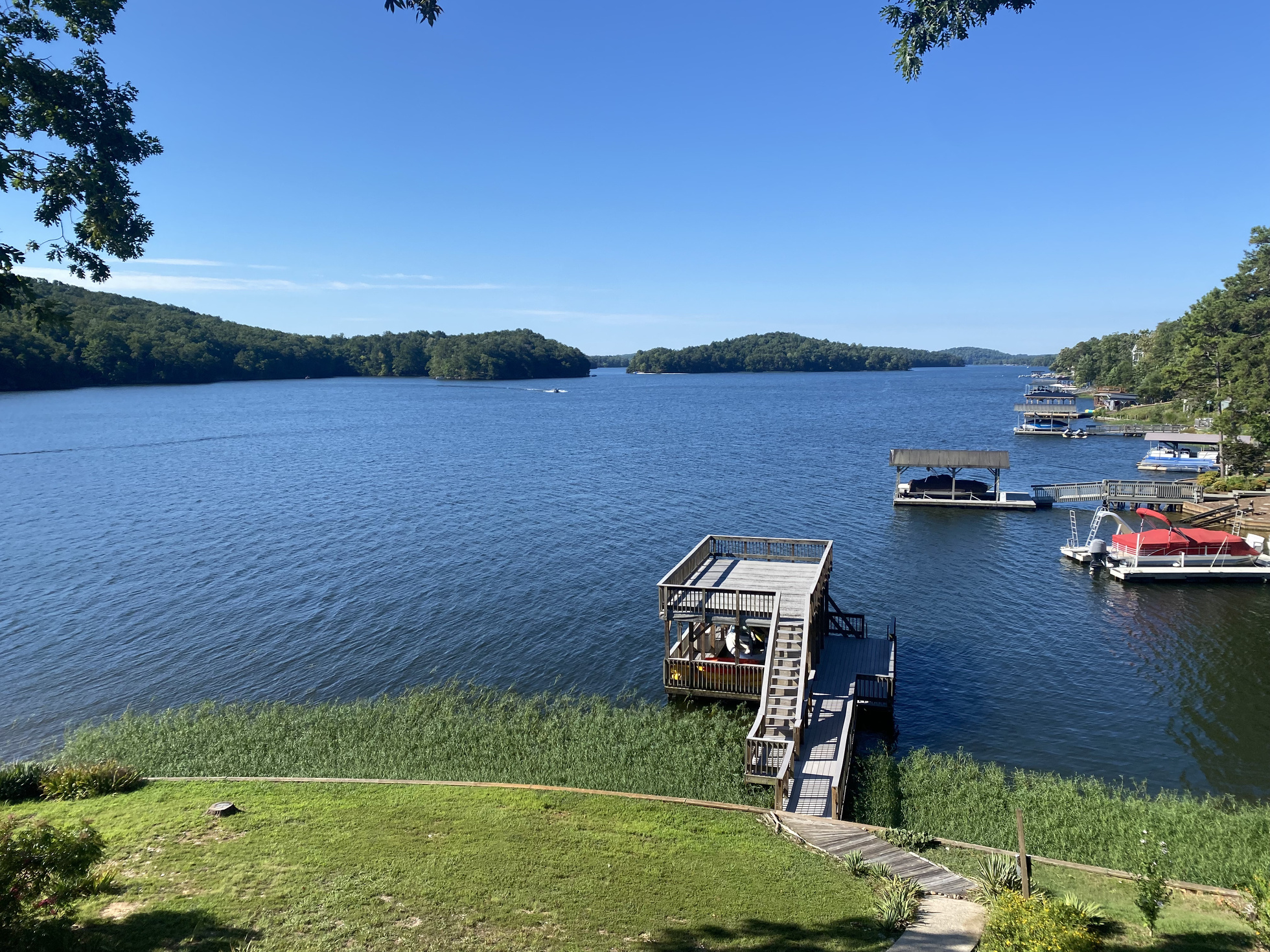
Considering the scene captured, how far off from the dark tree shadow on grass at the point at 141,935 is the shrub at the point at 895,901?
833 cm

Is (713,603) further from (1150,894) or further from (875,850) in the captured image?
(1150,894)

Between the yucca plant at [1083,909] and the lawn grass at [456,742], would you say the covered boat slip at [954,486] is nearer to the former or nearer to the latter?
the lawn grass at [456,742]

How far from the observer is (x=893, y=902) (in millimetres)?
10164

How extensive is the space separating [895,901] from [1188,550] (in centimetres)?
3162

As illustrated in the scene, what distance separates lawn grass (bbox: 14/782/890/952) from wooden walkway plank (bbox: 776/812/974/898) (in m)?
0.46

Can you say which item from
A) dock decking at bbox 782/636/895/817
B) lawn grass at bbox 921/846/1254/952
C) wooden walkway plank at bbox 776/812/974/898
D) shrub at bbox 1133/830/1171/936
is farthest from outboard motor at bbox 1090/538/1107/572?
wooden walkway plank at bbox 776/812/974/898

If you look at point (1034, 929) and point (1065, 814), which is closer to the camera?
point (1034, 929)

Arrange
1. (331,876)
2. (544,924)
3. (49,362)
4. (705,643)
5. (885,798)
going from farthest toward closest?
(49,362) < (705,643) < (885,798) < (331,876) < (544,924)

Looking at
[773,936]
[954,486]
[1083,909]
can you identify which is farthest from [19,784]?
[954,486]

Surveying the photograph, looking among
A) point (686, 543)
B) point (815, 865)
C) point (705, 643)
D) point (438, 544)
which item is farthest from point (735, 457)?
point (815, 865)

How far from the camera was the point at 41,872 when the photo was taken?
29.6ft

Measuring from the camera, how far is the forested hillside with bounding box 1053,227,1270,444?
48.8m

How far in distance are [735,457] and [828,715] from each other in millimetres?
53823

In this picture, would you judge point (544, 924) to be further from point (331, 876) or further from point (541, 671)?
point (541, 671)
